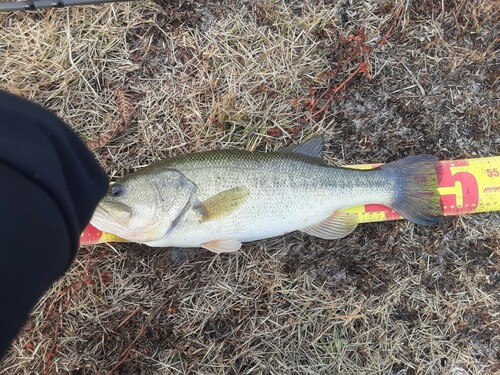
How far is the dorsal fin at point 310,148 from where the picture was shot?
3.39m

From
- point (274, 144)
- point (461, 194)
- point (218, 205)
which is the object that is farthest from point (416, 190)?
point (218, 205)

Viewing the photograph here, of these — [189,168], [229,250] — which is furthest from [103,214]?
[229,250]

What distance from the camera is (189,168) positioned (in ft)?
10.2

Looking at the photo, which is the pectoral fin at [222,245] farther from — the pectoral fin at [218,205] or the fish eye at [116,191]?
the fish eye at [116,191]

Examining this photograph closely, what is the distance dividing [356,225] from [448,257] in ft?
2.78

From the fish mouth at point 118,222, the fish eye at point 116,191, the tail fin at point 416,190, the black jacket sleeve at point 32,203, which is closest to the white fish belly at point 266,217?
the fish mouth at point 118,222

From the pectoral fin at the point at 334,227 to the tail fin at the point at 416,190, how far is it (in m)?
0.34

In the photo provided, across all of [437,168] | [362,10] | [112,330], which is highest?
[362,10]

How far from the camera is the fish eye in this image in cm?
303

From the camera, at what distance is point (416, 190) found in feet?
10.9

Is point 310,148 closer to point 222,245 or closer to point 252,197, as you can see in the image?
point 252,197

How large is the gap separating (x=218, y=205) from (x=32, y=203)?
1.52 m

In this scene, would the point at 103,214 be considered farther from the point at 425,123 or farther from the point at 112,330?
the point at 425,123

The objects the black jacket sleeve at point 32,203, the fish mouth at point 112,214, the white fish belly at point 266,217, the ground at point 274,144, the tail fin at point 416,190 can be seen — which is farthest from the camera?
the ground at point 274,144
